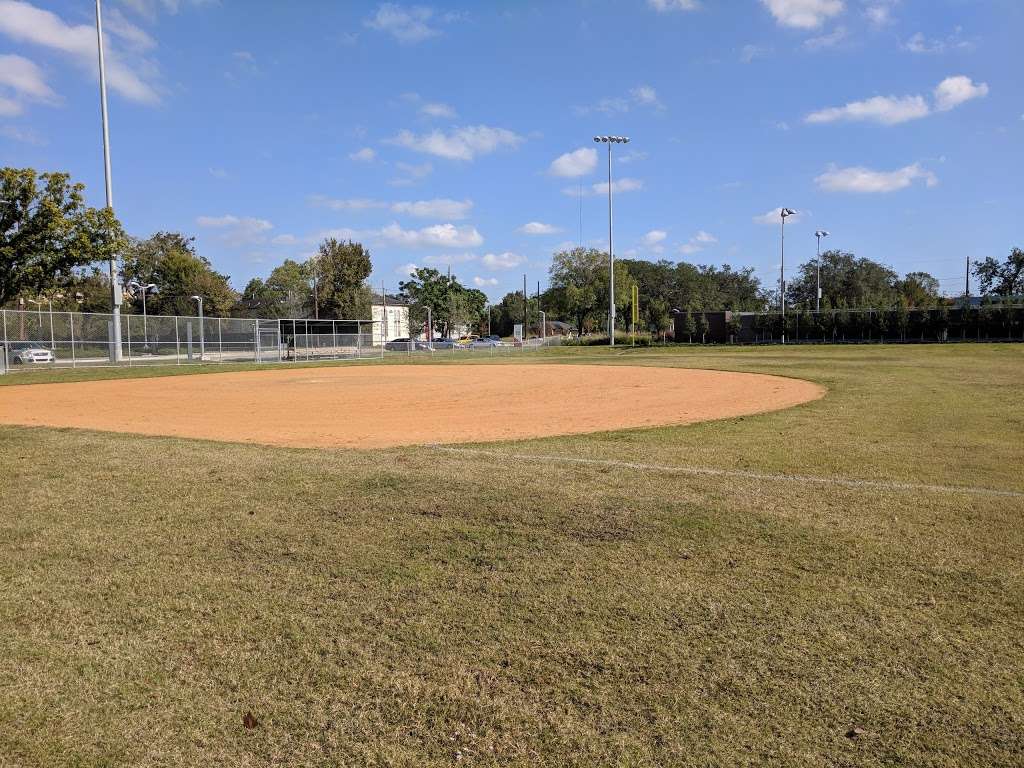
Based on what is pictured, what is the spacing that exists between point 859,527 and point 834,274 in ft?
350

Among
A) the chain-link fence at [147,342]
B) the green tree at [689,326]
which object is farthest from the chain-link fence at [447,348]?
the green tree at [689,326]

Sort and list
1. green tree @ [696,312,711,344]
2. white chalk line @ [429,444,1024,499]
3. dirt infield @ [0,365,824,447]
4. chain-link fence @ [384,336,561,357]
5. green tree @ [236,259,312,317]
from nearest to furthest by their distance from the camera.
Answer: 1. white chalk line @ [429,444,1024,499]
2. dirt infield @ [0,365,824,447]
3. chain-link fence @ [384,336,561,357]
4. green tree @ [696,312,711,344]
5. green tree @ [236,259,312,317]

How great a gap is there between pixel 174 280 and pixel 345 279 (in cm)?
2302

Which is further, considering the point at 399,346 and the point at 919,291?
the point at 919,291

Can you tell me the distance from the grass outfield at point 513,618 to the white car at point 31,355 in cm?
2970

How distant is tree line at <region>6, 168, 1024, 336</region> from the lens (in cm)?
3066

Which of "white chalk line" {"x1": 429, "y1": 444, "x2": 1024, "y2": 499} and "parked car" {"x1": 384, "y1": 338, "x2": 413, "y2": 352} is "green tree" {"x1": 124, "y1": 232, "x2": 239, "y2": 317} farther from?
"white chalk line" {"x1": 429, "y1": 444, "x2": 1024, "y2": 499}

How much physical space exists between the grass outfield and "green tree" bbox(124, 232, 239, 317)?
7304 centimetres

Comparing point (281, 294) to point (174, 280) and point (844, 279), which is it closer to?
point (174, 280)

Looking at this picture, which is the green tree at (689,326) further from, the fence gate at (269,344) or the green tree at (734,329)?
the fence gate at (269,344)

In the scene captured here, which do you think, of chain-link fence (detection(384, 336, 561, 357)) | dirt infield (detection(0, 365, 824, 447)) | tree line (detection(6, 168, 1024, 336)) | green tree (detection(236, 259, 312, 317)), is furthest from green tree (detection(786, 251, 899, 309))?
dirt infield (detection(0, 365, 824, 447))

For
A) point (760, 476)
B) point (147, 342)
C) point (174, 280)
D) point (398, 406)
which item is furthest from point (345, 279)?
point (760, 476)

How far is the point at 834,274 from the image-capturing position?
100 m

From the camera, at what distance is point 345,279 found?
6900 centimetres
